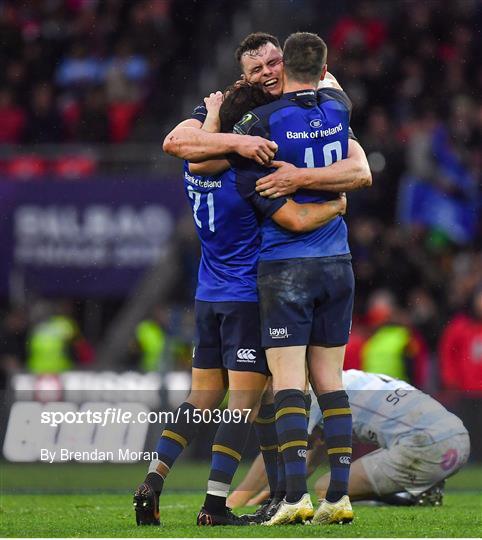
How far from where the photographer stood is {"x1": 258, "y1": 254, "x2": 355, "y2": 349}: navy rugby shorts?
6.70 metres

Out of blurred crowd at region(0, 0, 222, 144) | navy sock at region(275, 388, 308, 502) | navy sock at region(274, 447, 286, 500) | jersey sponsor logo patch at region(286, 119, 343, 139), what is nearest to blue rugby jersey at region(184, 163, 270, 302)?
jersey sponsor logo patch at region(286, 119, 343, 139)

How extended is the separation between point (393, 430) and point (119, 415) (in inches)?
64.7

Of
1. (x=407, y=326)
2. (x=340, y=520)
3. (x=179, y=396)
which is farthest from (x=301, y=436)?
(x=407, y=326)

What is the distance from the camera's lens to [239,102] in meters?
6.97

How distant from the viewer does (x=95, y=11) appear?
67.9ft

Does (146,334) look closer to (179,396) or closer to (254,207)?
(179,396)

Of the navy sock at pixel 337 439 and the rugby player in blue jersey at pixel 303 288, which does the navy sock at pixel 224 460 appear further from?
the navy sock at pixel 337 439

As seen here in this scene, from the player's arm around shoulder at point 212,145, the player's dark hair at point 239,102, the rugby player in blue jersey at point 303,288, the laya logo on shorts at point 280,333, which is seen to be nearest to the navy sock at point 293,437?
the rugby player in blue jersey at point 303,288

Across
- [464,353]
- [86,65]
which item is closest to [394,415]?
[464,353]

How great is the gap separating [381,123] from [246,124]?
10.5 meters

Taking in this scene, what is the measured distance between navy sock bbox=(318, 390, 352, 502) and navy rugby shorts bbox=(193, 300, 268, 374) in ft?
1.20

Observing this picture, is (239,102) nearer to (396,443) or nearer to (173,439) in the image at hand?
(173,439)

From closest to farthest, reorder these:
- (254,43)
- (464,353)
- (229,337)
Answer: (229,337) < (254,43) < (464,353)

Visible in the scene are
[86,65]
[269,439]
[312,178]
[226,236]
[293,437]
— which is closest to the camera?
[293,437]
